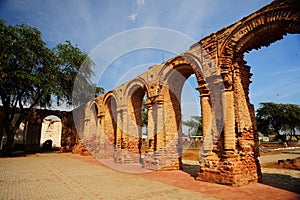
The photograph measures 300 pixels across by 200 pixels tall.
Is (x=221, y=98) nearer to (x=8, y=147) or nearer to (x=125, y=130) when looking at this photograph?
(x=125, y=130)

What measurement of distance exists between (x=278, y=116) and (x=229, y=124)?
3630 centimetres

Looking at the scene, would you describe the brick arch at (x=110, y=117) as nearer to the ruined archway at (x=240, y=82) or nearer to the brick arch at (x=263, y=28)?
the ruined archway at (x=240, y=82)

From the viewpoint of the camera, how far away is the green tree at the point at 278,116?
35.8 m

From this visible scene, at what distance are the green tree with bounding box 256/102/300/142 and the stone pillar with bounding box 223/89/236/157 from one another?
1412 inches

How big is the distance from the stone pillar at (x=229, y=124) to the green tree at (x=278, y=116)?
118 feet

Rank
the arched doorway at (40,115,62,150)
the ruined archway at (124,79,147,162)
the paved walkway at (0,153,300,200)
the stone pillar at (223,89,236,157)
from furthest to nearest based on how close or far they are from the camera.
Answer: the arched doorway at (40,115,62,150), the ruined archway at (124,79,147,162), the stone pillar at (223,89,236,157), the paved walkway at (0,153,300,200)

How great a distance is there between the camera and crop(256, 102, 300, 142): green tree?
117ft

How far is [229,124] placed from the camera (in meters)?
6.66

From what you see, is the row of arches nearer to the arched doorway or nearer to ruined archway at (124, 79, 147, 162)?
ruined archway at (124, 79, 147, 162)

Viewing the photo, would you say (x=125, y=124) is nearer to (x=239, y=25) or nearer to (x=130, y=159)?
(x=130, y=159)

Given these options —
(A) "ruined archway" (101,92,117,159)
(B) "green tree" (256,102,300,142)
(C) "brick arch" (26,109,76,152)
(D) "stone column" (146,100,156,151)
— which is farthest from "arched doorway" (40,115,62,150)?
(B) "green tree" (256,102,300,142)

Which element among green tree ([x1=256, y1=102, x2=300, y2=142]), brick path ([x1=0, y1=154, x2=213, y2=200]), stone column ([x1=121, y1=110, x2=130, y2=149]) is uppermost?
green tree ([x1=256, y1=102, x2=300, y2=142])

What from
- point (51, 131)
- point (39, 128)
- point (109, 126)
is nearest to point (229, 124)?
point (109, 126)

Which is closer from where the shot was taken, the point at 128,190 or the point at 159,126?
the point at 128,190
